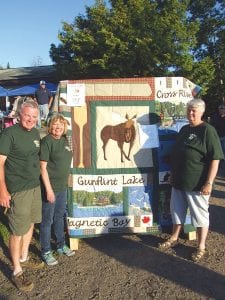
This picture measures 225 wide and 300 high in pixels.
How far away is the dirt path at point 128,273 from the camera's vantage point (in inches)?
147

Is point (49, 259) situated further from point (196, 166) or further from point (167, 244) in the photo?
point (196, 166)

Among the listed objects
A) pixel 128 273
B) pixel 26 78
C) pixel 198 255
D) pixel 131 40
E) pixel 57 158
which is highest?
pixel 131 40

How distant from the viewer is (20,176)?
3.82 m

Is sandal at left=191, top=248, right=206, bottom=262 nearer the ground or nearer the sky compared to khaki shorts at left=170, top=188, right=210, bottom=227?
nearer the ground

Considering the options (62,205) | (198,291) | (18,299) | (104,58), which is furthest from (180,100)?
(104,58)

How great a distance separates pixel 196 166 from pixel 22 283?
2058mm

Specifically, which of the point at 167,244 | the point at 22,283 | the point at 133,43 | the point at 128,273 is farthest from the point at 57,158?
the point at 133,43

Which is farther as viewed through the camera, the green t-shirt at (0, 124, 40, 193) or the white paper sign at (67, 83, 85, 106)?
the white paper sign at (67, 83, 85, 106)

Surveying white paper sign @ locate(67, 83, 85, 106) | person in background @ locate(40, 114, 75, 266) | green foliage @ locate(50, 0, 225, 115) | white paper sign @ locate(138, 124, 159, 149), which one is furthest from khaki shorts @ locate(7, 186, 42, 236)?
green foliage @ locate(50, 0, 225, 115)

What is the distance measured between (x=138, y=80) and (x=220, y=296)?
7.82 feet

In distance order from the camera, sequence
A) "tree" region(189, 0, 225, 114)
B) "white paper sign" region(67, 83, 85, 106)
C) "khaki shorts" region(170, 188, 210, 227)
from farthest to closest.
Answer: "tree" region(189, 0, 225, 114), "white paper sign" region(67, 83, 85, 106), "khaki shorts" region(170, 188, 210, 227)

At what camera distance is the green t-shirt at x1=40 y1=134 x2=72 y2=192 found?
4.09 meters

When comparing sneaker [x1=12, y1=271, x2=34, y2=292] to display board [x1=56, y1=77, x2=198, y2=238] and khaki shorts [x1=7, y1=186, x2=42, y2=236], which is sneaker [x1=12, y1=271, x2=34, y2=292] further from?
display board [x1=56, y1=77, x2=198, y2=238]

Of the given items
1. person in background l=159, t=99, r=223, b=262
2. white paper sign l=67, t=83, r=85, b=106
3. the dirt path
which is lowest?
the dirt path
